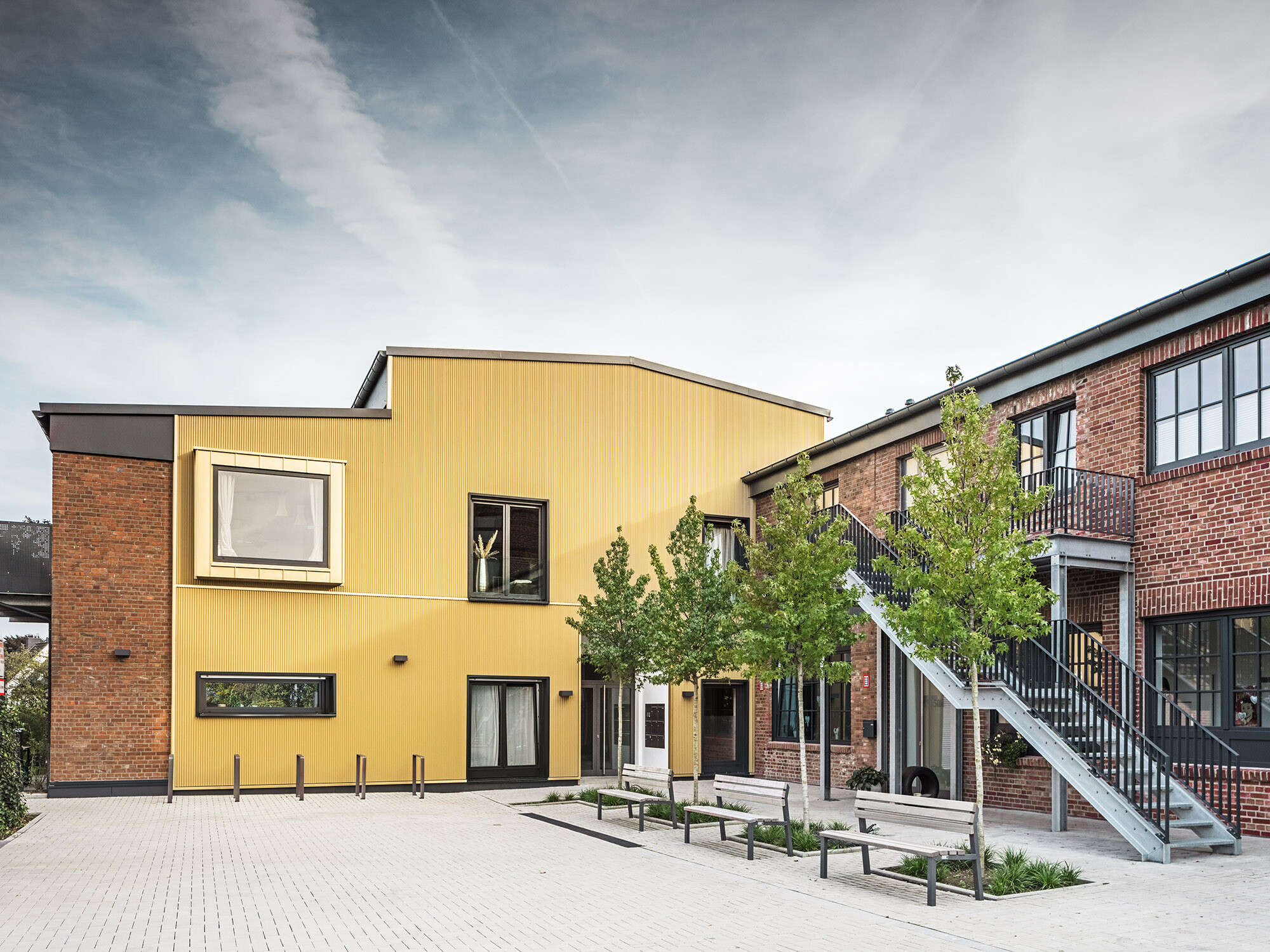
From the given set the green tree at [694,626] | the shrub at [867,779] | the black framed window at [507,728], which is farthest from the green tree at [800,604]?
the black framed window at [507,728]

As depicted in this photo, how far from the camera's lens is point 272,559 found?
63.1 feet

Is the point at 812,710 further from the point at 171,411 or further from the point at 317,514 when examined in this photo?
the point at 171,411

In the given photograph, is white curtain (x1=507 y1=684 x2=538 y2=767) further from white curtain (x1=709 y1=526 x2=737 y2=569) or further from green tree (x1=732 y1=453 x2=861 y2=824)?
green tree (x1=732 y1=453 x2=861 y2=824)

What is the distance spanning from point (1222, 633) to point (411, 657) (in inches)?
544

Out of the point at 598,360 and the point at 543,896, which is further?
the point at 598,360

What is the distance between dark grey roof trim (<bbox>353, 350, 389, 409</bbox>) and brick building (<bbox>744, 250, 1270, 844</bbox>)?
1189cm

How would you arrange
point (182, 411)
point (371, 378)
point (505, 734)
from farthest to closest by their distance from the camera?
point (371, 378), point (505, 734), point (182, 411)

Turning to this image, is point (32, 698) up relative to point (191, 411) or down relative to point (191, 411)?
down

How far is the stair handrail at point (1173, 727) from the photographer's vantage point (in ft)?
38.0

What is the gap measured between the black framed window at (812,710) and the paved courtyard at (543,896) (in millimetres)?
5752

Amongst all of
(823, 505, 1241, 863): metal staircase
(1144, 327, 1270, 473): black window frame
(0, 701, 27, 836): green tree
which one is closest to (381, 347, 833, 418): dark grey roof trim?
(0, 701, 27, 836): green tree

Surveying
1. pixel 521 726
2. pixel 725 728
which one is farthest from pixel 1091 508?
pixel 521 726

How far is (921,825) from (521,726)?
12794 millimetres

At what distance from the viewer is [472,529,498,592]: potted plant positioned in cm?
2150
